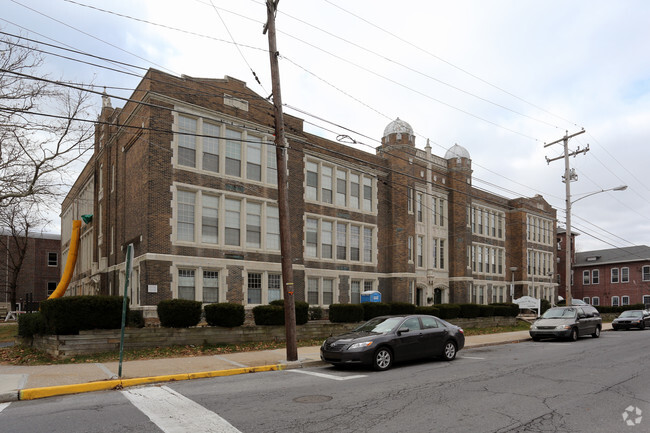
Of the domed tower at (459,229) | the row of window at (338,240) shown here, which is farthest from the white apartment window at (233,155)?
the domed tower at (459,229)

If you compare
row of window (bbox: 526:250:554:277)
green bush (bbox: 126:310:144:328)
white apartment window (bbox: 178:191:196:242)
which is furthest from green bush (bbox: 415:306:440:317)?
row of window (bbox: 526:250:554:277)

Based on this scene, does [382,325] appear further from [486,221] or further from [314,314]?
[486,221]

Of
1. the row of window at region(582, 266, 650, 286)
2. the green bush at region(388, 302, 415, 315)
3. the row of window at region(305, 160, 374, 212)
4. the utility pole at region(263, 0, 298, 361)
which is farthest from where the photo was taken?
the row of window at region(582, 266, 650, 286)

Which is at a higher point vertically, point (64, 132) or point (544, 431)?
point (64, 132)

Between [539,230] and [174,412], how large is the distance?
151 ft

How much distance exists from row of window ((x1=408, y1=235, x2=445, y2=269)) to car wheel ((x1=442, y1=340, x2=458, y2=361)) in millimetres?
17952

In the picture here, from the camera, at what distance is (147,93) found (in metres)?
20.2

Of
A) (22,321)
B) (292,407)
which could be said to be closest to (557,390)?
(292,407)

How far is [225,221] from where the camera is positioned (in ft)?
73.2

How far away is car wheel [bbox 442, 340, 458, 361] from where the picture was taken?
544 inches

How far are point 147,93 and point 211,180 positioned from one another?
4.44 metres

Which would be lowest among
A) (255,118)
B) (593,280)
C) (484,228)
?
(593,280)

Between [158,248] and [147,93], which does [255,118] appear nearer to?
[147,93]

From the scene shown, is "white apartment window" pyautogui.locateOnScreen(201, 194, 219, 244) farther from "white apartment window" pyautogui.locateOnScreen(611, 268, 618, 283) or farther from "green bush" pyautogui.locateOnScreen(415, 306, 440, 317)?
"white apartment window" pyautogui.locateOnScreen(611, 268, 618, 283)
